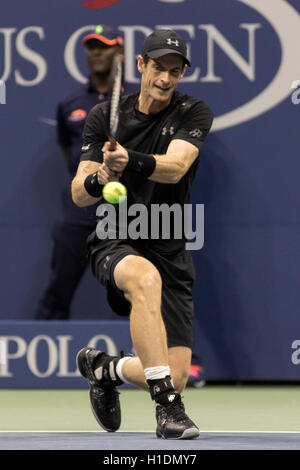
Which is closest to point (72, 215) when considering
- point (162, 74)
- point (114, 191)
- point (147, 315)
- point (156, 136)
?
point (156, 136)

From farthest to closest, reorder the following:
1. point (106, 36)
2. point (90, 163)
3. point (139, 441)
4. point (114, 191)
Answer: point (106, 36), point (90, 163), point (114, 191), point (139, 441)

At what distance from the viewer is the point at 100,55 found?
807 centimetres

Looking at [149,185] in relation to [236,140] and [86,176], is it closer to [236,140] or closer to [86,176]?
[86,176]

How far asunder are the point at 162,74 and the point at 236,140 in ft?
8.43

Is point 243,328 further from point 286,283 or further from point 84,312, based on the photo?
point 84,312

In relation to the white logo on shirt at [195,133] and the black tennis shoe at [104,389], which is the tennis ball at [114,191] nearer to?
the white logo on shirt at [195,133]

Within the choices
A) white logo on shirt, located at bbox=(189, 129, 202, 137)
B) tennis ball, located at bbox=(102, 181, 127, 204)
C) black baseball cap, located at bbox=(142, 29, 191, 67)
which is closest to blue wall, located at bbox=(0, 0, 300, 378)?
white logo on shirt, located at bbox=(189, 129, 202, 137)

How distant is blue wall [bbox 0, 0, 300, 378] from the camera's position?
26.8 ft

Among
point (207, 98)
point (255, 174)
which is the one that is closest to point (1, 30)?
point (207, 98)

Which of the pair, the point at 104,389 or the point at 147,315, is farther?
the point at 104,389

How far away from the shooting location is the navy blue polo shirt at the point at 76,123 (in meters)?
8.12

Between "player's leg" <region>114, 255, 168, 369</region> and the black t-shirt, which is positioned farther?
the black t-shirt

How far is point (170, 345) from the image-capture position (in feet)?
18.8

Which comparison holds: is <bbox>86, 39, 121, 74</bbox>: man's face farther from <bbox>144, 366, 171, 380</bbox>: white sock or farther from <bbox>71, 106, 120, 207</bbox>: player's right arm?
<bbox>144, 366, 171, 380</bbox>: white sock
